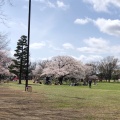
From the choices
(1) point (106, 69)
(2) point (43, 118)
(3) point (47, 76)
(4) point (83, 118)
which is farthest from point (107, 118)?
(1) point (106, 69)

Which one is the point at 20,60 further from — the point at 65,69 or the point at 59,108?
the point at 59,108

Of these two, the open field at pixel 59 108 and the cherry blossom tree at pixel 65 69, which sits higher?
the cherry blossom tree at pixel 65 69

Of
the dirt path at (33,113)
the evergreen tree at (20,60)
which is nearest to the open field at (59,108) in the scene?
the dirt path at (33,113)

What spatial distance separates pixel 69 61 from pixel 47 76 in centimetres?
744

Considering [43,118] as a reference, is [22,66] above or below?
above

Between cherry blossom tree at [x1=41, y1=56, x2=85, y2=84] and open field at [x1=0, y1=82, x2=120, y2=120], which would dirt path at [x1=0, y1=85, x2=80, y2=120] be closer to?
open field at [x1=0, y1=82, x2=120, y2=120]

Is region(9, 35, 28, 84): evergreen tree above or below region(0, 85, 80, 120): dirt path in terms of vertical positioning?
above

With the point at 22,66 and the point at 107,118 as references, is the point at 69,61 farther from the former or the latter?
the point at 107,118

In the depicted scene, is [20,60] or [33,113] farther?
[20,60]

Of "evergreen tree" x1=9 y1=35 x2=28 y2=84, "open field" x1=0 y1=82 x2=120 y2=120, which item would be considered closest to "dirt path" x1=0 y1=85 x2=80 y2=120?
"open field" x1=0 y1=82 x2=120 y2=120

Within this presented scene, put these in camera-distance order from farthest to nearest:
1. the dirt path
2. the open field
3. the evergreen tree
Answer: the evergreen tree, the open field, the dirt path

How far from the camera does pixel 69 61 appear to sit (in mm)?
81250

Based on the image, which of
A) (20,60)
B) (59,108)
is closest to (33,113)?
(59,108)

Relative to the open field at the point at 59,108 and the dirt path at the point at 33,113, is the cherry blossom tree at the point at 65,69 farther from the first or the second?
the dirt path at the point at 33,113
